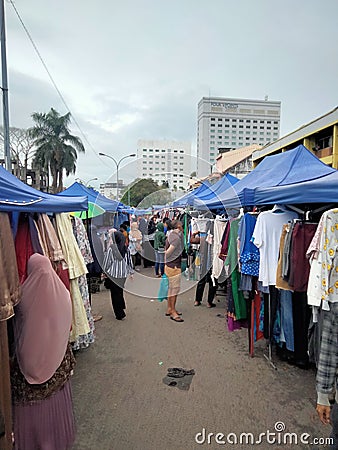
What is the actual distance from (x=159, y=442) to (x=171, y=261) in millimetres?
3076

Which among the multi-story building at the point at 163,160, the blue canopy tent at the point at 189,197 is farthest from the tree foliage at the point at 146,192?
the blue canopy tent at the point at 189,197

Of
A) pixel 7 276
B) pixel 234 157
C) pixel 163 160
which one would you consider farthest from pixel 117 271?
pixel 234 157

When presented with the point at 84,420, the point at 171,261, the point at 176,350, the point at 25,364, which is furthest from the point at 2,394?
the point at 171,261

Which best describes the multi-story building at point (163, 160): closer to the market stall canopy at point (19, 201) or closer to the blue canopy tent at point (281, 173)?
the blue canopy tent at point (281, 173)

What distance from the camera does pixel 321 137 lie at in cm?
1895

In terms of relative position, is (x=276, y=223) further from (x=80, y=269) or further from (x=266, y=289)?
(x=80, y=269)

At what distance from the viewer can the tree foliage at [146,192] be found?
Answer: 5.79m

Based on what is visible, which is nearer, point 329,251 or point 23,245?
point 329,251

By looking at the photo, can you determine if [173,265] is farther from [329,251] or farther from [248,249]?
[329,251]

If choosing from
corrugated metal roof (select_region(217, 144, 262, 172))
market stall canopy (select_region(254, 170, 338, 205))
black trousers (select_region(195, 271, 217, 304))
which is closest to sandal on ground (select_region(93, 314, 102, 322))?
black trousers (select_region(195, 271, 217, 304))

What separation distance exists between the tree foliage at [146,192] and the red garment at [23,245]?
9.89ft

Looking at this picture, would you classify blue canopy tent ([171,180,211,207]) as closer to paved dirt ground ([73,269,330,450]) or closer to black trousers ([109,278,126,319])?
black trousers ([109,278,126,319])

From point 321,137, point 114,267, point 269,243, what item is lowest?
point 114,267

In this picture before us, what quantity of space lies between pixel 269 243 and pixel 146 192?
3.83 metres
